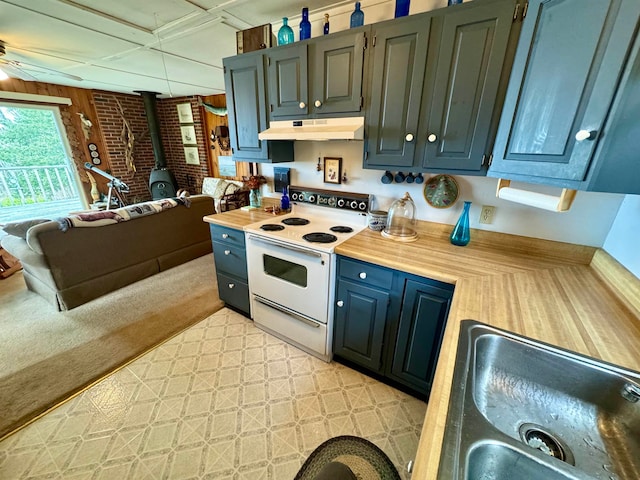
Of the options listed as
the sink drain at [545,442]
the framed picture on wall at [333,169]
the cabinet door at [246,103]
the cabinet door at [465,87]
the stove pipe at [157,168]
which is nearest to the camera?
the sink drain at [545,442]

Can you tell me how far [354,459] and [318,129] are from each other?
190cm

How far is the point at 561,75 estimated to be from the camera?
3.12 ft

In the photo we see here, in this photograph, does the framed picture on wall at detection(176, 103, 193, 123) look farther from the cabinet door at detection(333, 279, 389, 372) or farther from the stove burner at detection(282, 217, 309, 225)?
the cabinet door at detection(333, 279, 389, 372)

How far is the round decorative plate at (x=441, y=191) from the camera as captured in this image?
1.69 metres

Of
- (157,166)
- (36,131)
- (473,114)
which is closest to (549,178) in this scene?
(473,114)

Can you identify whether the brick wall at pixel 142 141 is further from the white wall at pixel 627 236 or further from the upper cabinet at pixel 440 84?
the white wall at pixel 627 236

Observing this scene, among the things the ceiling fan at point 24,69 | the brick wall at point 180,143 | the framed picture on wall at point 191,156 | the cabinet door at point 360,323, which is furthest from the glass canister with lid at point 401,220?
the framed picture on wall at point 191,156

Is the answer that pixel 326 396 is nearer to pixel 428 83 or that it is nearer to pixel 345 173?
pixel 345 173

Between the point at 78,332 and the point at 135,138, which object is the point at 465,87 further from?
the point at 135,138

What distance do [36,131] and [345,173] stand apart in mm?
5493

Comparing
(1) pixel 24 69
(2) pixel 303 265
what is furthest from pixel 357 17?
(1) pixel 24 69

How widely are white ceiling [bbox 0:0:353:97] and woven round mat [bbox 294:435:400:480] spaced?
267cm

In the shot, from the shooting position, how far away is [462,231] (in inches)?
63.9

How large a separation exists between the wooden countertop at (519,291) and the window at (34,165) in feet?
18.5
